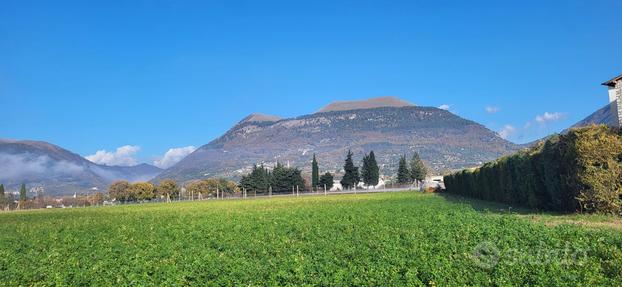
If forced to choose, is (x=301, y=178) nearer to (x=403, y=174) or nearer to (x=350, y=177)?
(x=350, y=177)

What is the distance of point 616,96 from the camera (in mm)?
32188

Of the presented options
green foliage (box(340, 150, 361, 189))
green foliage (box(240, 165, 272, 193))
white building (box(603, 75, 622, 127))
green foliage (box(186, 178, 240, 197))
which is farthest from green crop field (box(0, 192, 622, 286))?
green foliage (box(186, 178, 240, 197))

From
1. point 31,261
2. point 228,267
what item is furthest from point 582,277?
point 31,261

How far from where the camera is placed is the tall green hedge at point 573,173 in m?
16.6

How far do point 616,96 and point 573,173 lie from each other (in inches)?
724

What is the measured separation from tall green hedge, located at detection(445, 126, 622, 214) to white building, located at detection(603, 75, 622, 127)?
10.9 m

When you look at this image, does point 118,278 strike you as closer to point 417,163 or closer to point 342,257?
point 342,257

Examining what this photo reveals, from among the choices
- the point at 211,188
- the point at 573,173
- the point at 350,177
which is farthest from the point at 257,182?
the point at 573,173

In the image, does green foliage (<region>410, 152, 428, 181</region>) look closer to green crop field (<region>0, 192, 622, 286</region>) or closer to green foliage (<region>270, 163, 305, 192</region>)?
green foliage (<region>270, 163, 305, 192</region>)

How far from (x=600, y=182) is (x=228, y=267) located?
13248 mm

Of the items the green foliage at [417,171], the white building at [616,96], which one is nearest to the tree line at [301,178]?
the green foliage at [417,171]

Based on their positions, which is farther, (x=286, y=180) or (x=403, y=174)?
(x=403, y=174)

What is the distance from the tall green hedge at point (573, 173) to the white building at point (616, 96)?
430 inches

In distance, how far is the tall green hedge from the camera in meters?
16.6
